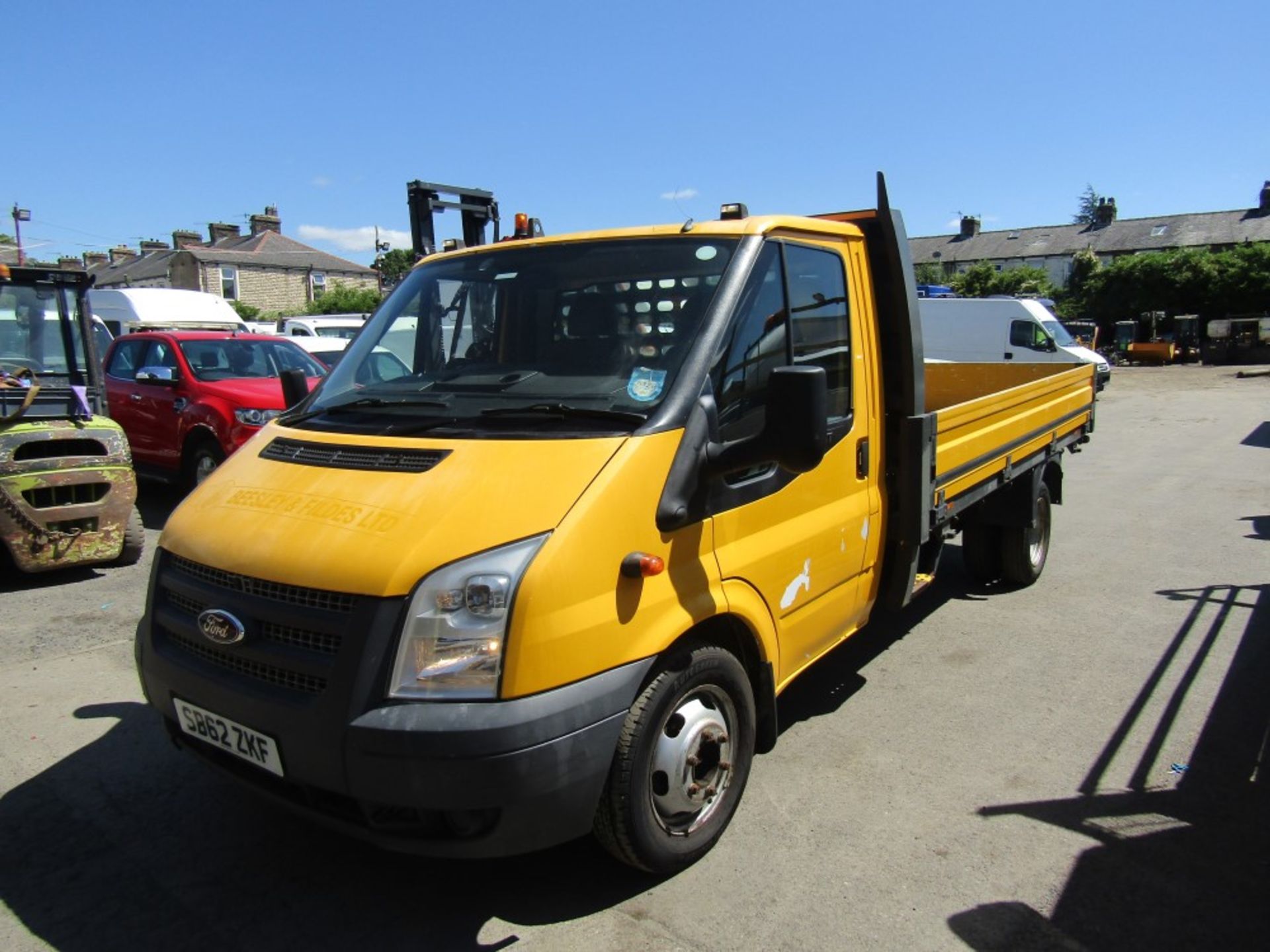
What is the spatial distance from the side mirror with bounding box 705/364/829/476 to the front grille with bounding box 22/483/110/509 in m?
5.65

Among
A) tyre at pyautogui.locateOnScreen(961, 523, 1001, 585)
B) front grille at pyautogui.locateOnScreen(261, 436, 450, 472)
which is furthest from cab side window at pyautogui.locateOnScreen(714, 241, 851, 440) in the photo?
tyre at pyautogui.locateOnScreen(961, 523, 1001, 585)

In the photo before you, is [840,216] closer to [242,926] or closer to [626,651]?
[626,651]

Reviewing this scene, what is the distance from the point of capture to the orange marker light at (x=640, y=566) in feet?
8.83

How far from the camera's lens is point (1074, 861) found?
3.18m

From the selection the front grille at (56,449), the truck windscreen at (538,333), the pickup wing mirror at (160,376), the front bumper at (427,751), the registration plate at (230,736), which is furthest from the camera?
the pickup wing mirror at (160,376)

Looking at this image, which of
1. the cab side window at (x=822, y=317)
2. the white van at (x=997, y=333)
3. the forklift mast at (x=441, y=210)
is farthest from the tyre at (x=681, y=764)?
the white van at (x=997, y=333)

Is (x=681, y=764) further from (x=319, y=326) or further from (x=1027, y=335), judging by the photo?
(x=1027, y=335)

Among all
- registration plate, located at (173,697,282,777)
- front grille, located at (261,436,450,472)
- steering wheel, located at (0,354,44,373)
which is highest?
steering wheel, located at (0,354,44,373)

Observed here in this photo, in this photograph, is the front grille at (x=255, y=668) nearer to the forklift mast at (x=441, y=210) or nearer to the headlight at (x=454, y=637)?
the headlight at (x=454, y=637)

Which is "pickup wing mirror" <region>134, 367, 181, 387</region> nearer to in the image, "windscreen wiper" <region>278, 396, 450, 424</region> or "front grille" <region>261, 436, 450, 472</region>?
"windscreen wiper" <region>278, 396, 450, 424</region>

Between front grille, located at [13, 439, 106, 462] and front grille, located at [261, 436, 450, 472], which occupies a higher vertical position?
front grille, located at [261, 436, 450, 472]

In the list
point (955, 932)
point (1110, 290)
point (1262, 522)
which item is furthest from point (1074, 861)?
point (1110, 290)

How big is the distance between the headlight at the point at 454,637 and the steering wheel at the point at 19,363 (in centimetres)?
629

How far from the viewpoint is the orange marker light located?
8.83ft
